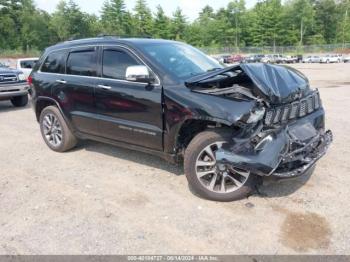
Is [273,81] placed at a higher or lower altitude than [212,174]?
higher

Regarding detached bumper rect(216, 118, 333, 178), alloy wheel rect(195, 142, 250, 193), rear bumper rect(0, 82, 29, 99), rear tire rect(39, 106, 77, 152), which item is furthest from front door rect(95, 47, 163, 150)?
rear bumper rect(0, 82, 29, 99)

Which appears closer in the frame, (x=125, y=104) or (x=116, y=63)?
(x=125, y=104)

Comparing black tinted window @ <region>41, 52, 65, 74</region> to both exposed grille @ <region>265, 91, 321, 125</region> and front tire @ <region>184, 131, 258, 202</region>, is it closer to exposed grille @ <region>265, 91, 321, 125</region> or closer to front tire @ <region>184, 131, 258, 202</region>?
front tire @ <region>184, 131, 258, 202</region>

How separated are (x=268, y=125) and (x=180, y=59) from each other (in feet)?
5.62

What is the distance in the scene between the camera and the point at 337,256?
3191 millimetres

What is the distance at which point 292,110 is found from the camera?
14.0 ft

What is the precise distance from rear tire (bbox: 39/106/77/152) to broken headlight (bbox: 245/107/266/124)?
11.1 ft

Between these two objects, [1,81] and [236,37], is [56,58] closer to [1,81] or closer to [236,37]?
[1,81]

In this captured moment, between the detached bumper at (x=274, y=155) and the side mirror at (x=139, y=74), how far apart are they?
1.38m

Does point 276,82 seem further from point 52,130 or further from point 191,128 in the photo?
point 52,130

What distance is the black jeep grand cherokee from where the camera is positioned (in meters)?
3.96

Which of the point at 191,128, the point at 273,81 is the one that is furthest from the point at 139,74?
the point at 273,81

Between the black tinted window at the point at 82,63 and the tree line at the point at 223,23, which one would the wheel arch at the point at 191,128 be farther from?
the tree line at the point at 223,23

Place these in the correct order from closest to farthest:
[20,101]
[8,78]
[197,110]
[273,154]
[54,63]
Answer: [273,154], [197,110], [54,63], [8,78], [20,101]
